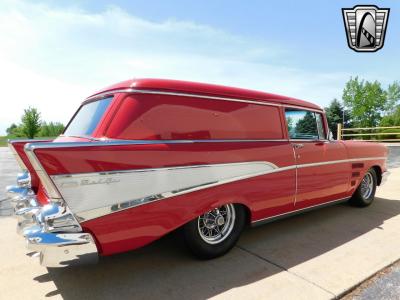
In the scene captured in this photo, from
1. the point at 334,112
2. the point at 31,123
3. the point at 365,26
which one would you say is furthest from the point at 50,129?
the point at 365,26

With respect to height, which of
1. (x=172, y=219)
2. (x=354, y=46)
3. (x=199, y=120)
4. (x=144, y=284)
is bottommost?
(x=144, y=284)

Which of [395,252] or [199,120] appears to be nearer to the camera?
[199,120]

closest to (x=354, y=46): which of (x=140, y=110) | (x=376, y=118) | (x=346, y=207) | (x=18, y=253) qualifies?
(x=346, y=207)

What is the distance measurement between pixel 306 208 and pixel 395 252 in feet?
3.54

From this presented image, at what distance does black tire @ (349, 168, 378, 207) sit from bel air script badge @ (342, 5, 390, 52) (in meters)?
4.57

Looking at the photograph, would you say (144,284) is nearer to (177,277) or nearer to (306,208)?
(177,277)

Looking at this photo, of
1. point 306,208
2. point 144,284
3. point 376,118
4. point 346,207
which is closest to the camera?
point 144,284

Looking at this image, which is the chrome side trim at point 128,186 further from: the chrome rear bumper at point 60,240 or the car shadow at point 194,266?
the car shadow at point 194,266

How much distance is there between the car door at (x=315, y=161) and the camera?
390cm

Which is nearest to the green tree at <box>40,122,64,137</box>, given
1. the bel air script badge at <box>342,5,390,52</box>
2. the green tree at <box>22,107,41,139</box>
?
the green tree at <box>22,107,41,139</box>

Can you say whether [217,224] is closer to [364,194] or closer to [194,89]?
[194,89]

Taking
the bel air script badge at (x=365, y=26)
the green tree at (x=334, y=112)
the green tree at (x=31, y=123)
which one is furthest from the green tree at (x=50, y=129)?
the bel air script badge at (x=365, y=26)

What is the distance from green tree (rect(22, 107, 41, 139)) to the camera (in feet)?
137

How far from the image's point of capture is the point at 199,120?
309 centimetres
